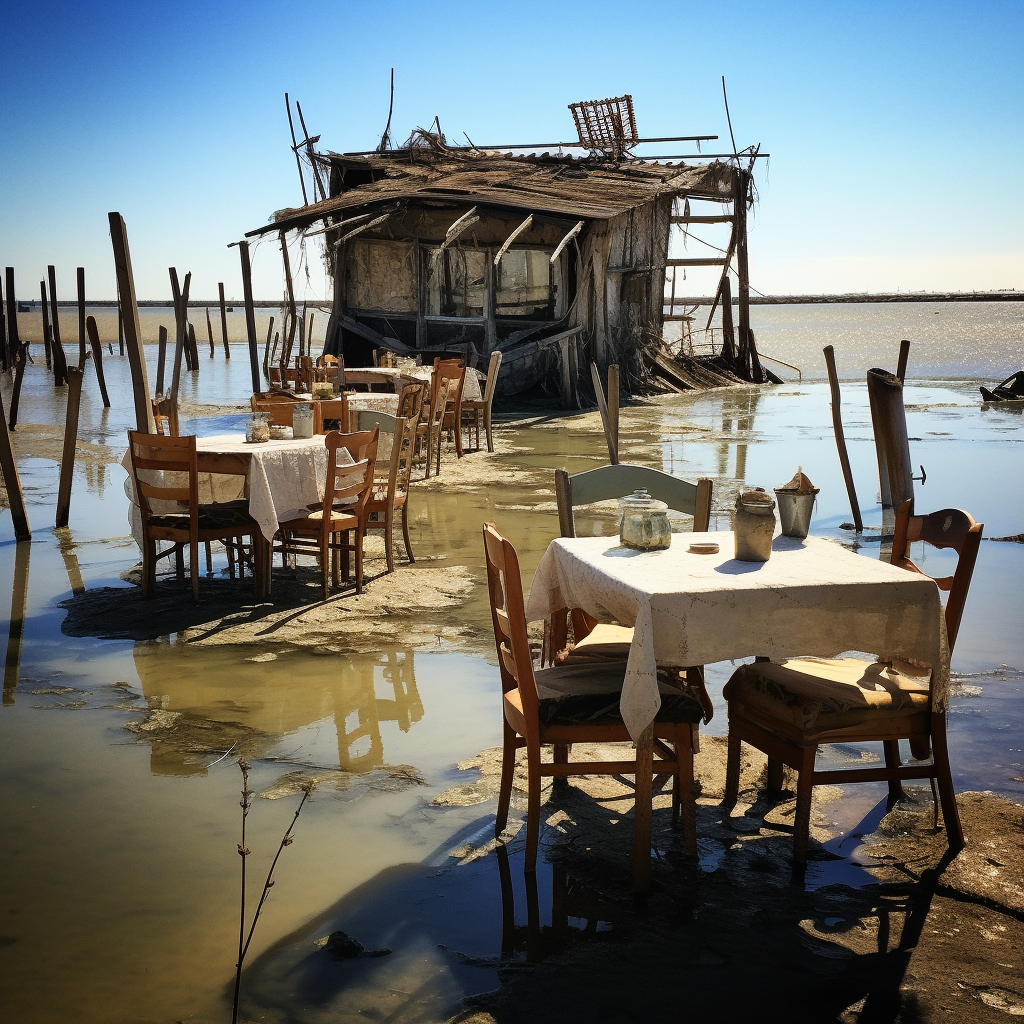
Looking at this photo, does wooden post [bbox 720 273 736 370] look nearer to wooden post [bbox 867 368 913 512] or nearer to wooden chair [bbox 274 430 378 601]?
wooden post [bbox 867 368 913 512]

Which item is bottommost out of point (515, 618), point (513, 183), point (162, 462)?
point (515, 618)

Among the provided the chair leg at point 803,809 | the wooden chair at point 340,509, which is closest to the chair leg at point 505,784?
the chair leg at point 803,809

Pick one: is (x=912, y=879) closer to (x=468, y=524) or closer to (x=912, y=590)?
(x=912, y=590)

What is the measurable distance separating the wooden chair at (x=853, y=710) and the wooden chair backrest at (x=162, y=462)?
3.75m

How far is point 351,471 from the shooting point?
638 centimetres

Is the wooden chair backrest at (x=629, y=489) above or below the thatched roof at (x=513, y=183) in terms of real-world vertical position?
below

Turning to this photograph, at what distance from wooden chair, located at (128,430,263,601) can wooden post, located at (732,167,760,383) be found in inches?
768

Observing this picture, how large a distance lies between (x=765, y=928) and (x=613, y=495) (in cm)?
209

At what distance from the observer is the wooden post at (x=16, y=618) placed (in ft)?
16.8

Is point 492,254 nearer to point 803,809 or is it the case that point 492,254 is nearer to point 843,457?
point 843,457

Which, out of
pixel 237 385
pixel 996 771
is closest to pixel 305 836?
pixel 996 771

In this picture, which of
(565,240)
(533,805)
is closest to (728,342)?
(565,240)

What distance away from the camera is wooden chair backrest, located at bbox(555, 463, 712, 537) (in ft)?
14.7

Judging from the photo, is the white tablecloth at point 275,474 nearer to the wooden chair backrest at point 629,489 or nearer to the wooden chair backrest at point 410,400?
the wooden chair backrest at point 410,400
